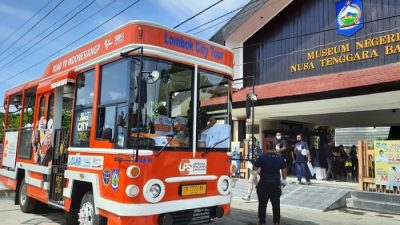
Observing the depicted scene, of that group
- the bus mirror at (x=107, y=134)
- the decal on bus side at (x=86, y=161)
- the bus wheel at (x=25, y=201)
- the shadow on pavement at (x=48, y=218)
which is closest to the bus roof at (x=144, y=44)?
the bus mirror at (x=107, y=134)

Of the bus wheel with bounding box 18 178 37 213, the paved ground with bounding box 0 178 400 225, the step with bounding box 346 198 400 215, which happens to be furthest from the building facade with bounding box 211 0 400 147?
the bus wheel with bounding box 18 178 37 213

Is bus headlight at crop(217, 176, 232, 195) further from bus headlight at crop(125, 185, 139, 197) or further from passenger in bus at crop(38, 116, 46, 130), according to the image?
passenger in bus at crop(38, 116, 46, 130)

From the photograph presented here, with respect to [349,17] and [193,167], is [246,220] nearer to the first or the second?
[193,167]

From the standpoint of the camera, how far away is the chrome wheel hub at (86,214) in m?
6.26

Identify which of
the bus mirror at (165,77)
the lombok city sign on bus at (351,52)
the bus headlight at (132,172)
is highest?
the lombok city sign on bus at (351,52)

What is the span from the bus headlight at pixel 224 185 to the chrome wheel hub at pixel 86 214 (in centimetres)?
195

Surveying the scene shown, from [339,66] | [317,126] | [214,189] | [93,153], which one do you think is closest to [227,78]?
[214,189]

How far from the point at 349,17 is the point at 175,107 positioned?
12178mm

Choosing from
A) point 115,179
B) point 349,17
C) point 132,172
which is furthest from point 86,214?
point 349,17

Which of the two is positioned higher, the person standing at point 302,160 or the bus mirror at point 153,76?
the bus mirror at point 153,76

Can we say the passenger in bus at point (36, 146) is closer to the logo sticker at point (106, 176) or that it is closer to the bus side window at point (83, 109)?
the bus side window at point (83, 109)

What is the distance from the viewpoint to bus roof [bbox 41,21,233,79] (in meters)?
5.83

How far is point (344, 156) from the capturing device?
60.3 feet

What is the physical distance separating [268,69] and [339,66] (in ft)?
11.6
